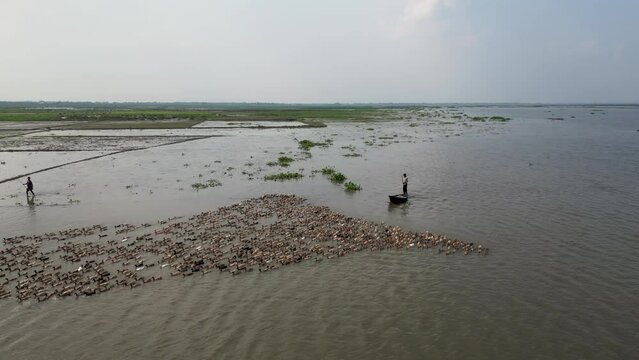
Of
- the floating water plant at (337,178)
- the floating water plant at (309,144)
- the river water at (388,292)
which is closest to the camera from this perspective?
the river water at (388,292)

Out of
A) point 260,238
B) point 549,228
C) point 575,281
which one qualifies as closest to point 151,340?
point 260,238

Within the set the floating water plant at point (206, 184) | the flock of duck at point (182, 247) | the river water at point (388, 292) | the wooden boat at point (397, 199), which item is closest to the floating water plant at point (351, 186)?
the river water at point (388, 292)

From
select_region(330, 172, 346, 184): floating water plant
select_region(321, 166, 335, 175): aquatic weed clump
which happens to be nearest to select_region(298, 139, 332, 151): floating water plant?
select_region(321, 166, 335, 175): aquatic weed clump

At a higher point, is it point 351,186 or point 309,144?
point 309,144

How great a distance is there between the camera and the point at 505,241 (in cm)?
2162

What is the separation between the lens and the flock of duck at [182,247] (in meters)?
17.2

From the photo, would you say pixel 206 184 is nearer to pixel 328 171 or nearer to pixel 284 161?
pixel 328 171

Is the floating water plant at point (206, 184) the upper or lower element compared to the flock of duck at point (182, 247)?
upper

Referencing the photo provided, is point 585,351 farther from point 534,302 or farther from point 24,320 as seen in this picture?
point 24,320

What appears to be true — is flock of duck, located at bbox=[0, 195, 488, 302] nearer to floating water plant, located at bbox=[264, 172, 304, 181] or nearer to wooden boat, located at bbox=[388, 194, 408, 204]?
wooden boat, located at bbox=[388, 194, 408, 204]

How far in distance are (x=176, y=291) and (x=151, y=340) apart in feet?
10.0

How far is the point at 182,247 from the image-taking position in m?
20.3

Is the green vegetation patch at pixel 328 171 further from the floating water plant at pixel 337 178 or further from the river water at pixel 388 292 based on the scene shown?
the river water at pixel 388 292

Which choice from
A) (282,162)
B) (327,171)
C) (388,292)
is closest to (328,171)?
(327,171)
